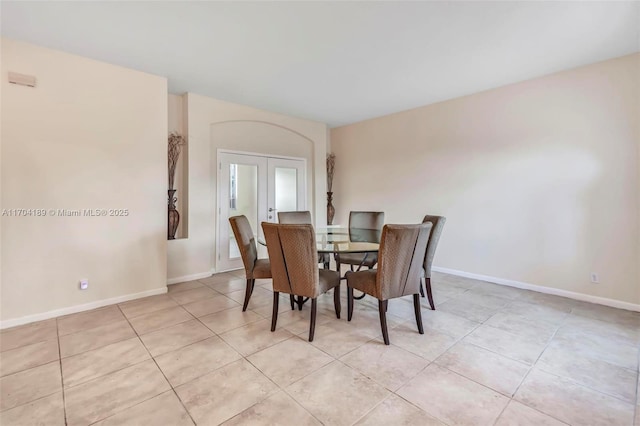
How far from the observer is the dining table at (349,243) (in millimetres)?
2703

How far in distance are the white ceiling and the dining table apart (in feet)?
6.54

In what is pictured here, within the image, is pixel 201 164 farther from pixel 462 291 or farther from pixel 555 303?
pixel 555 303

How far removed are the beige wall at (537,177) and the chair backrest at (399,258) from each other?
219 centimetres

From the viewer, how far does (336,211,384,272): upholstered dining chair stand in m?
3.40

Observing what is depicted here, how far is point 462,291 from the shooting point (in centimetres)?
359

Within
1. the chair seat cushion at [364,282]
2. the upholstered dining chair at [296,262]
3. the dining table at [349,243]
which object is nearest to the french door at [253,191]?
the dining table at [349,243]

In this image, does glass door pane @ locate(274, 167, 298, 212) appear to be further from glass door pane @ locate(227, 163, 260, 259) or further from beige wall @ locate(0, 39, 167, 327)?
beige wall @ locate(0, 39, 167, 327)

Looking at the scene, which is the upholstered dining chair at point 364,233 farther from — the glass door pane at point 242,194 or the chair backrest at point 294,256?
the glass door pane at point 242,194

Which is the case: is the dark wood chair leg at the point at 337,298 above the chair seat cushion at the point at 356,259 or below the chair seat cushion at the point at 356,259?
below

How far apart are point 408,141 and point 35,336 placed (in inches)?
206

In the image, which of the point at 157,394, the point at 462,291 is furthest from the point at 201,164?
the point at 462,291

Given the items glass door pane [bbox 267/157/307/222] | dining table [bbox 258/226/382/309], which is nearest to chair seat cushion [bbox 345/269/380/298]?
dining table [bbox 258/226/382/309]

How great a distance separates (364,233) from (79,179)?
3.35m

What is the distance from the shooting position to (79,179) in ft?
9.86
